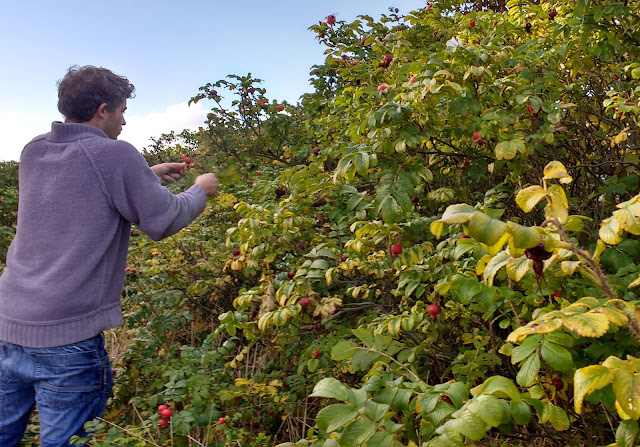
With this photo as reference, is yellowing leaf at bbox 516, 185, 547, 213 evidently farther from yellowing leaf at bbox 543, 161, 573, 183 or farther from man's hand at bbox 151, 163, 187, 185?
man's hand at bbox 151, 163, 187, 185

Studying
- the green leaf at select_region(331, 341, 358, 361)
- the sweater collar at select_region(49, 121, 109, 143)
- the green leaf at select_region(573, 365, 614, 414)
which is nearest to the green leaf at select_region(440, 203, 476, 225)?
the green leaf at select_region(573, 365, 614, 414)

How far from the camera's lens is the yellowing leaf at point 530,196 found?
2.75 feet

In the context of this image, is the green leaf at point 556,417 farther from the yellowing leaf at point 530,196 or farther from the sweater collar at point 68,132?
the sweater collar at point 68,132

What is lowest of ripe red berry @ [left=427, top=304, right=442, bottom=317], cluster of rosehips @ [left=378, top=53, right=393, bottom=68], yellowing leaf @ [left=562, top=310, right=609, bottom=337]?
ripe red berry @ [left=427, top=304, right=442, bottom=317]

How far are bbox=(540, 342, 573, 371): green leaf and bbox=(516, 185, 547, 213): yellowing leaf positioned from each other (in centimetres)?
32

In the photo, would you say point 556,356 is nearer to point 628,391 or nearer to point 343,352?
point 628,391

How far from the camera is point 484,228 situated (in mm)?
787

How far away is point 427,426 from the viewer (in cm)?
109

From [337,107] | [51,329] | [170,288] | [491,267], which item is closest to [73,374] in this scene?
[51,329]

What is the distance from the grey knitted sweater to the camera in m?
1.76

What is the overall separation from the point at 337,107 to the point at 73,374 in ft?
7.66

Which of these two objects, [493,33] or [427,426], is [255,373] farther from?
[493,33]

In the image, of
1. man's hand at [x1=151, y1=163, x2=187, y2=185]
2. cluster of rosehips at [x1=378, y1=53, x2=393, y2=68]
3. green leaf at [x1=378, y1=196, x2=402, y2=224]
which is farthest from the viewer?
cluster of rosehips at [x1=378, y1=53, x2=393, y2=68]

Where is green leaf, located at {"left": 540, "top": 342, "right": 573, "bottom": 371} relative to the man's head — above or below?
below
